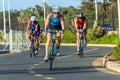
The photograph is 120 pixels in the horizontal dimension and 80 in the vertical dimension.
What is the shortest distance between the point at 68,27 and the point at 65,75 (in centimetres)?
3551

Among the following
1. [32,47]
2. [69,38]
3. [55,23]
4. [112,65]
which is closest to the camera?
[112,65]

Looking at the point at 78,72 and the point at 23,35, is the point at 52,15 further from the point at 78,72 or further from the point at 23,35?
the point at 23,35

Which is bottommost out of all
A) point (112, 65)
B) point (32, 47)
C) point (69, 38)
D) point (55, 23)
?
point (112, 65)

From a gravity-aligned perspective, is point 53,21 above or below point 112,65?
above

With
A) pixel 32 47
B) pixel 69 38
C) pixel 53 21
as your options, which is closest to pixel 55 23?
pixel 53 21

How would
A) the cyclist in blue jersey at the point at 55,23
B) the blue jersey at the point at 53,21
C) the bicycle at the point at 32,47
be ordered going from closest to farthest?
the cyclist in blue jersey at the point at 55,23, the blue jersey at the point at 53,21, the bicycle at the point at 32,47

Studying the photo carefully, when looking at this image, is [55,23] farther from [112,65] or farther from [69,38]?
[69,38]

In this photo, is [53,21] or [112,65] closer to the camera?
[112,65]

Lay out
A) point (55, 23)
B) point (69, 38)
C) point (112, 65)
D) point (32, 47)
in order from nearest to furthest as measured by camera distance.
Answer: point (112, 65)
point (55, 23)
point (32, 47)
point (69, 38)

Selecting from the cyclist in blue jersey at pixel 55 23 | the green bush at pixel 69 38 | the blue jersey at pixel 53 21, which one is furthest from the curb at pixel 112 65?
the green bush at pixel 69 38

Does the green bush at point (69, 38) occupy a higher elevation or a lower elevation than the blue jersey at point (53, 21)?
lower

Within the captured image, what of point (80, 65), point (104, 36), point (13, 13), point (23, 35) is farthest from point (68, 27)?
point (13, 13)

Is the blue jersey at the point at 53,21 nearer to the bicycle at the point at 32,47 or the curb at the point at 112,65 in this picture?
the curb at the point at 112,65

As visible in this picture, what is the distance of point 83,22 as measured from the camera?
21.8m
